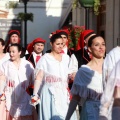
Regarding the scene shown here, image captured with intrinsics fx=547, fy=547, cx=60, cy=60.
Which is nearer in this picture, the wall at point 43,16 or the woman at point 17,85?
the woman at point 17,85

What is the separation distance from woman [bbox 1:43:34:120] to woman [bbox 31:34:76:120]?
986mm

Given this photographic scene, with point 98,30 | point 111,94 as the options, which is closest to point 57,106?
point 111,94

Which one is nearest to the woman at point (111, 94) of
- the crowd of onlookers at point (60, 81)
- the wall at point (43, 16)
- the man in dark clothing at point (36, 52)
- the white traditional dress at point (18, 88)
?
the crowd of onlookers at point (60, 81)

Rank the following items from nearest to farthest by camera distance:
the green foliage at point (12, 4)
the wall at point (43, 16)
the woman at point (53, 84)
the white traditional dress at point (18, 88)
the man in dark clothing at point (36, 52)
A: 1. the woman at point (53, 84)
2. the white traditional dress at point (18, 88)
3. the man in dark clothing at point (36, 52)
4. the green foliage at point (12, 4)
5. the wall at point (43, 16)

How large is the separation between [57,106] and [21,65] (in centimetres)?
140

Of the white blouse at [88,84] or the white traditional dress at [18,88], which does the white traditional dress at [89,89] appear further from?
the white traditional dress at [18,88]

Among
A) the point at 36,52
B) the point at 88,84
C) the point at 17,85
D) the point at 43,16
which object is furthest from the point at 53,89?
the point at 43,16

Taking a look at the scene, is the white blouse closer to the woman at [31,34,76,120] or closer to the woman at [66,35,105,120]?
the woman at [66,35,105,120]

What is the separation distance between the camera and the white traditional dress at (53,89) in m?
7.71

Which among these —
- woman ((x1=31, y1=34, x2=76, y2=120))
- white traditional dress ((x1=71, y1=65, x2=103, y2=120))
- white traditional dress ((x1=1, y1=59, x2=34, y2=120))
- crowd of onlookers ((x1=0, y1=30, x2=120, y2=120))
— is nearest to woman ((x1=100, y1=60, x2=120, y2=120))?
crowd of onlookers ((x1=0, y1=30, x2=120, y2=120))

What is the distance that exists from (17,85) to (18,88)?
0.18 ft

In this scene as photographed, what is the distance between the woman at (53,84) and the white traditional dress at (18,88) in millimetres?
984

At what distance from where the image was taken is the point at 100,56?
6.00 metres

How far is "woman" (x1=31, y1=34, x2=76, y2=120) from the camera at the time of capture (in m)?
7.71
